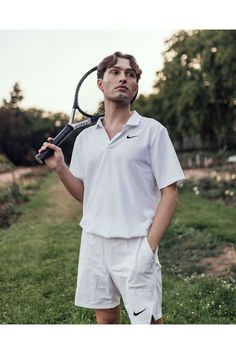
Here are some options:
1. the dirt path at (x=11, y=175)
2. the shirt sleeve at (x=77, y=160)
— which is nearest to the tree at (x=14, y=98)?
the dirt path at (x=11, y=175)

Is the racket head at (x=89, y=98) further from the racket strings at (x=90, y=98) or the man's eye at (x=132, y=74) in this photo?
the man's eye at (x=132, y=74)

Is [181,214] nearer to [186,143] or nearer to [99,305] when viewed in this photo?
[186,143]

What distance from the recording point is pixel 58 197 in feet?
22.9

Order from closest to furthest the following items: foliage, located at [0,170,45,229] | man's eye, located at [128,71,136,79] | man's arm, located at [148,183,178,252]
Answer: man's arm, located at [148,183,178,252]
man's eye, located at [128,71,136,79]
foliage, located at [0,170,45,229]

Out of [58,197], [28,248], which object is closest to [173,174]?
[28,248]

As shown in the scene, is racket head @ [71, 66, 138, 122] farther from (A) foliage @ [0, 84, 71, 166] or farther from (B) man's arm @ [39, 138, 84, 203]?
(A) foliage @ [0, 84, 71, 166]

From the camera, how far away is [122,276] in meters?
1.77

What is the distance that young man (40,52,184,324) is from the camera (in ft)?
5.76

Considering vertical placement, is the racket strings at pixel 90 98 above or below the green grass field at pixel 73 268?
above

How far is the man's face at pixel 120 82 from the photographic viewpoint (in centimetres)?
182

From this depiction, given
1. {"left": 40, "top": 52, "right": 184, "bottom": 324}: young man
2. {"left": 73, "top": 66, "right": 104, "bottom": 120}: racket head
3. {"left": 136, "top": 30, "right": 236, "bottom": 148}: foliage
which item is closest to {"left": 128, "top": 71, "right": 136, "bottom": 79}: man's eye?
{"left": 40, "top": 52, "right": 184, "bottom": 324}: young man

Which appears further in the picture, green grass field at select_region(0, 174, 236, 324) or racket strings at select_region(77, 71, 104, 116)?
green grass field at select_region(0, 174, 236, 324)

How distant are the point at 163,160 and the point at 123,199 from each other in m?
0.20

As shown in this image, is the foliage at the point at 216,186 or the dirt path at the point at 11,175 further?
the foliage at the point at 216,186
